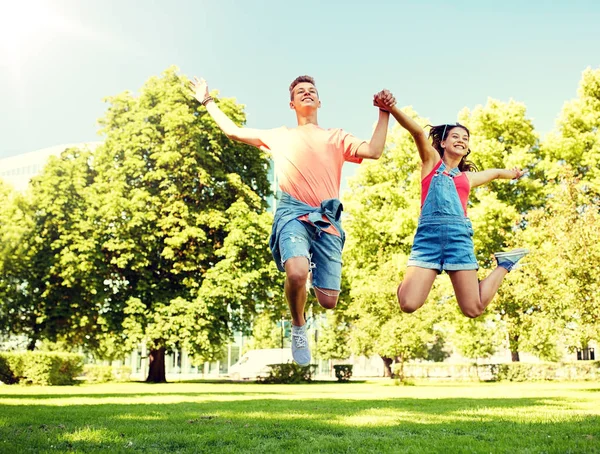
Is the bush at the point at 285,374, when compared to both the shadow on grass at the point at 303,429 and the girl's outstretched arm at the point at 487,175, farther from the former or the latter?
the girl's outstretched arm at the point at 487,175

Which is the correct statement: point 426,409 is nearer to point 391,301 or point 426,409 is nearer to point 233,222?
point 391,301

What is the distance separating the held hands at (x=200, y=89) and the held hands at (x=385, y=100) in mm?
1949

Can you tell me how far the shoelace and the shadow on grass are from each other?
6.21 ft

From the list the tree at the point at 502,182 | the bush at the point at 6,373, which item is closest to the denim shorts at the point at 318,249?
the tree at the point at 502,182

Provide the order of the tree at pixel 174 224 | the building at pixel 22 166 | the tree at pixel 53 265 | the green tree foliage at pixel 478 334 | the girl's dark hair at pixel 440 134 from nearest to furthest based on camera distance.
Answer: the girl's dark hair at pixel 440 134 < the tree at pixel 53 265 < the tree at pixel 174 224 < the green tree foliage at pixel 478 334 < the building at pixel 22 166

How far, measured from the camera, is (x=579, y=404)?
13.7m

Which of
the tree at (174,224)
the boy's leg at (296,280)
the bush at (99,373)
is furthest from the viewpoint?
the bush at (99,373)

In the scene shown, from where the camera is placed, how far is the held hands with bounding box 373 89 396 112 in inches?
215

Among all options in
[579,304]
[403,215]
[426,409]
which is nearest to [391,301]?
[403,215]

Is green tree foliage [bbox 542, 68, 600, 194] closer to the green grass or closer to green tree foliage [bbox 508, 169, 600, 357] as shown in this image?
green tree foliage [bbox 508, 169, 600, 357]

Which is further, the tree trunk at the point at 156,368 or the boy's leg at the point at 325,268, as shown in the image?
the tree trunk at the point at 156,368

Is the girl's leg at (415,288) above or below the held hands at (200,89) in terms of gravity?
below

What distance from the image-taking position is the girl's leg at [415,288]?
5.86m

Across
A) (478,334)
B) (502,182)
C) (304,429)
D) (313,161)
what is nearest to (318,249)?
(313,161)
